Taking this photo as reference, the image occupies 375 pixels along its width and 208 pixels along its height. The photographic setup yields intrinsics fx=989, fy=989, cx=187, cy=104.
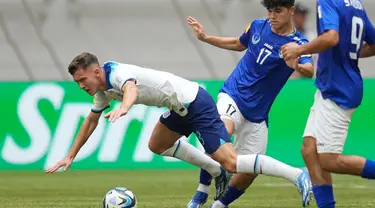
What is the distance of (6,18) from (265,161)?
11828mm

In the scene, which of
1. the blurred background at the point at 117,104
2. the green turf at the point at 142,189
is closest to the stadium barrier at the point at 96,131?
the blurred background at the point at 117,104

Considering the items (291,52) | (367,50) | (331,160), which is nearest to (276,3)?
(367,50)

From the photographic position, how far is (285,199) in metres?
11.9

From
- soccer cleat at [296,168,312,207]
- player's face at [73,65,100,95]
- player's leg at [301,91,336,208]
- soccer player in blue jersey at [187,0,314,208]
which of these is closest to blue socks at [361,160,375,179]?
player's leg at [301,91,336,208]

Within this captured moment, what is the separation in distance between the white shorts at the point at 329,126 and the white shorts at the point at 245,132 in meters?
1.85

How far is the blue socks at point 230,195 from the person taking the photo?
33.6ft

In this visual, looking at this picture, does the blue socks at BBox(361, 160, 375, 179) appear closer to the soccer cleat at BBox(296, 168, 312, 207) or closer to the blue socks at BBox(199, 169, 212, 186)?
the soccer cleat at BBox(296, 168, 312, 207)

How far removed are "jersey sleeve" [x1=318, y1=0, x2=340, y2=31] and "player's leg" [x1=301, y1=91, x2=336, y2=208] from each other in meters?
0.75

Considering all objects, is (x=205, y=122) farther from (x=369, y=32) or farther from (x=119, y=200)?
(x=369, y=32)

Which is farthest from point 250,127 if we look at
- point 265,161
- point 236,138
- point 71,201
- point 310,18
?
point 310,18

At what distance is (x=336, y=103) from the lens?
8.40 meters

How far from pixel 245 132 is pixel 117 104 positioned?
597cm

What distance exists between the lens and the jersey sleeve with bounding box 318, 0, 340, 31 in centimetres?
802

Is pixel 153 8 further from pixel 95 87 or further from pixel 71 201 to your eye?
pixel 95 87
